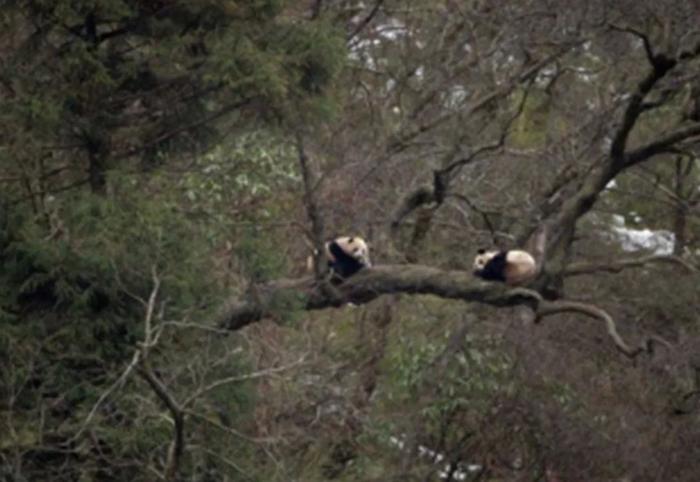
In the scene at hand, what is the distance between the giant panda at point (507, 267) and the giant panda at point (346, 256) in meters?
1.12

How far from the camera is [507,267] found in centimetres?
1562

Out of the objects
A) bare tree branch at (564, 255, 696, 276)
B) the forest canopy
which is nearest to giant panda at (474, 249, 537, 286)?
the forest canopy

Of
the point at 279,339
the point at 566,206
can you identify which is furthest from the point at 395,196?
the point at 566,206

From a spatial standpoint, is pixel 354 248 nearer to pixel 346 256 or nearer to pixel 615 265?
pixel 346 256

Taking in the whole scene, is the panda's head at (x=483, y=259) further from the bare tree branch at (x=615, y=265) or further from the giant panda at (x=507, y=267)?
the bare tree branch at (x=615, y=265)

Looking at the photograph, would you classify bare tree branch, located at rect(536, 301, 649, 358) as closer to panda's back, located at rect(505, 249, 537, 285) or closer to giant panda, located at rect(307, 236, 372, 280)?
panda's back, located at rect(505, 249, 537, 285)

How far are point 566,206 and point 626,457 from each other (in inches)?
109

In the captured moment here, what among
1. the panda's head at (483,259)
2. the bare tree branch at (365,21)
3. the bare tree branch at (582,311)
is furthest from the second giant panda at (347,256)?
the bare tree branch at (365,21)

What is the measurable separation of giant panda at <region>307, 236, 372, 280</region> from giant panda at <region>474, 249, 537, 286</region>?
1.12 m

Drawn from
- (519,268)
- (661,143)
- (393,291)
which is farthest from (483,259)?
(661,143)

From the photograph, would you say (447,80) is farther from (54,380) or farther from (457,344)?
(54,380)

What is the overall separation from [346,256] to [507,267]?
1.60 metres

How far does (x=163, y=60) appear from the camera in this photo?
1371cm

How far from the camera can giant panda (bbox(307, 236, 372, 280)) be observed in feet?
49.7
